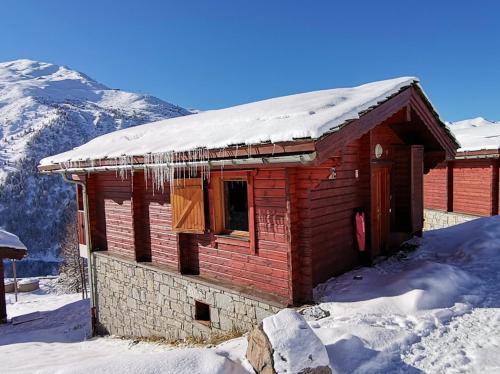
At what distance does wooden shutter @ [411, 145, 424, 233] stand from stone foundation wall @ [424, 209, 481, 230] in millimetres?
6775

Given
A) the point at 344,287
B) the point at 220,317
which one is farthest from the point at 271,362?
the point at 220,317

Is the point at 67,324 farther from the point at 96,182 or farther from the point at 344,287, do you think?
the point at 344,287

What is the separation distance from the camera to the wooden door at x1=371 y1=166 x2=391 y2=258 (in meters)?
7.47

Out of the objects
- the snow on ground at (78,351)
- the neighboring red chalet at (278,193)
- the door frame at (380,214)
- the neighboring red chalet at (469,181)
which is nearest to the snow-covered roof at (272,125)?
the neighboring red chalet at (278,193)

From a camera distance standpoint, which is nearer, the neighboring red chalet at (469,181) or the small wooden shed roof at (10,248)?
the small wooden shed roof at (10,248)

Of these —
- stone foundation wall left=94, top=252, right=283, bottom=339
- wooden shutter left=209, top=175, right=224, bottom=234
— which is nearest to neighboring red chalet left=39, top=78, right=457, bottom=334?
wooden shutter left=209, top=175, right=224, bottom=234

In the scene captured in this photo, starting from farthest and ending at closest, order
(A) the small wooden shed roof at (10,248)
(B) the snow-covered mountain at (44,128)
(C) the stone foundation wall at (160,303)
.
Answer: (B) the snow-covered mountain at (44,128)
(A) the small wooden shed roof at (10,248)
(C) the stone foundation wall at (160,303)

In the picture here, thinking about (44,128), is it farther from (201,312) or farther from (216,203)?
(216,203)

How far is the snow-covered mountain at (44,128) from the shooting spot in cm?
5688

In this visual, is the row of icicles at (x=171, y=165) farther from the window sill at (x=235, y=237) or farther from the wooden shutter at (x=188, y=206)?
the window sill at (x=235, y=237)

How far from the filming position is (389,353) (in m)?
3.98

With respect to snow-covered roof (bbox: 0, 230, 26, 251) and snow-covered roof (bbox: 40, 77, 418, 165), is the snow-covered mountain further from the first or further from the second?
snow-covered roof (bbox: 40, 77, 418, 165)

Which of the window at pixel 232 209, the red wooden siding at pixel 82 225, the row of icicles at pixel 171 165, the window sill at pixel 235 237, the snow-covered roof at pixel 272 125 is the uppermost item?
the snow-covered roof at pixel 272 125

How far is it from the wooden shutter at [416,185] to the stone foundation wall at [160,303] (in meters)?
5.08
